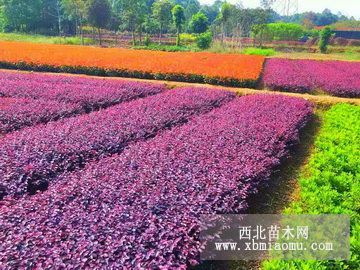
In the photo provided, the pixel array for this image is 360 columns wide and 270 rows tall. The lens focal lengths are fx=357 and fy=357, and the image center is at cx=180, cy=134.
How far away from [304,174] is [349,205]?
2.08 metres

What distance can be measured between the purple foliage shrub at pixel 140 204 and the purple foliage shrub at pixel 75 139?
382 mm

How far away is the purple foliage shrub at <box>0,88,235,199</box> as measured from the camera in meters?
5.37

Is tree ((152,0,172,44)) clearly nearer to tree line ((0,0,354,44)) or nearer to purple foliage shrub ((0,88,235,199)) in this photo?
tree line ((0,0,354,44))

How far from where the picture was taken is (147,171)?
5.31 metres

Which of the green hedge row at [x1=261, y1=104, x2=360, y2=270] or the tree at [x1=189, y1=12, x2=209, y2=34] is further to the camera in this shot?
the tree at [x1=189, y1=12, x2=209, y2=34]

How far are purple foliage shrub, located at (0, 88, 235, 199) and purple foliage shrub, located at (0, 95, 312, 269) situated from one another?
38cm

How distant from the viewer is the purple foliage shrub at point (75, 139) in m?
5.37

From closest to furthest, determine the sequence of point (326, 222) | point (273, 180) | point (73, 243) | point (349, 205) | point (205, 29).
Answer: point (73, 243) → point (326, 222) → point (349, 205) → point (273, 180) → point (205, 29)

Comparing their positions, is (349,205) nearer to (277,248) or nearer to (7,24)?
(277,248)

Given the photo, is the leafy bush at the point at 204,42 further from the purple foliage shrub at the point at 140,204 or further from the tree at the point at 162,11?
the purple foliage shrub at the point at 140,204

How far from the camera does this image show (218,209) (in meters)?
4.23

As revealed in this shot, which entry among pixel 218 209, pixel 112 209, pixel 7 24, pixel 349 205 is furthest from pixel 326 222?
pixel 7 24

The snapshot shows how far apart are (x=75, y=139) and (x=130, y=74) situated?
35.0 feet

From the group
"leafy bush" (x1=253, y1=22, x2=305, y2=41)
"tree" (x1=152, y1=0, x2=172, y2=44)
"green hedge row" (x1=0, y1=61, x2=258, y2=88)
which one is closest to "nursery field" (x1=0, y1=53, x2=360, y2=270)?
"green hedge row" (x1=0, y1=61, x2=258, y2=88)
